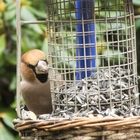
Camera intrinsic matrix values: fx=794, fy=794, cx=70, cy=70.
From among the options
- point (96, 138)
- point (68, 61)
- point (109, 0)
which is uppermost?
point (109, 0)

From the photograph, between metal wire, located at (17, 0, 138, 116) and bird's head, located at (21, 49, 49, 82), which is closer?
metal wire, located at (17, 0, 138, 116)

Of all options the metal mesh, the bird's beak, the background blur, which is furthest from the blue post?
the background blur

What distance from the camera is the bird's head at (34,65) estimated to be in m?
3.41

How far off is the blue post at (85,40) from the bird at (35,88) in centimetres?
23

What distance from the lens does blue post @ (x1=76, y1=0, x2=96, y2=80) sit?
3279 mm

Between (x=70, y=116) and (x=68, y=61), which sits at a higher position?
(x=68, y=61)

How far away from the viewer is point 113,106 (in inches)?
128

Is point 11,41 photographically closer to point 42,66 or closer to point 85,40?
point 42,66

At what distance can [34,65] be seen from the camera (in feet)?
11.4

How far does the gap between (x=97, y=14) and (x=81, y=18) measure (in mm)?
144

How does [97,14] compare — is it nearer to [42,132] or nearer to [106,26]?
[106,26]

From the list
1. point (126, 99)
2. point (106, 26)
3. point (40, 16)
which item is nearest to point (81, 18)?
point (106, 26)

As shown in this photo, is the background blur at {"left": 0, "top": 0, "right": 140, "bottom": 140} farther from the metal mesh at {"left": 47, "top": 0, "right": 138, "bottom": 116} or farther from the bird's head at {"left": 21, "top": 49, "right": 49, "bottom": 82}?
the metal mesh at {"left": 47, "top": 0, "right": 138, "bottom": 116}

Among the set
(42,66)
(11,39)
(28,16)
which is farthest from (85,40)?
(11,39)
